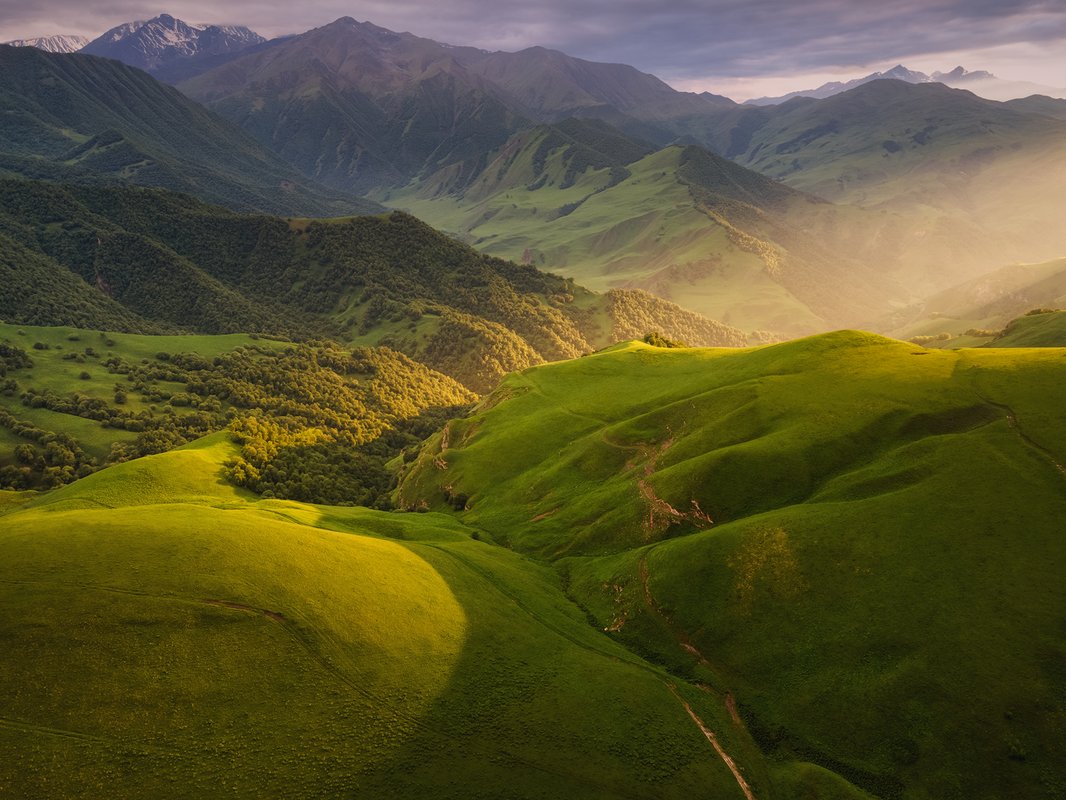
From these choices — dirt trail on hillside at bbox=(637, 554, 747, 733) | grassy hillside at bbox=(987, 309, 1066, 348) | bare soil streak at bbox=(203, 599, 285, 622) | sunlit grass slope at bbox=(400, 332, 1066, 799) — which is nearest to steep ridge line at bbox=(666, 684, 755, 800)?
dirt trail on hillside at bbox=(637, 554, 747, 733)

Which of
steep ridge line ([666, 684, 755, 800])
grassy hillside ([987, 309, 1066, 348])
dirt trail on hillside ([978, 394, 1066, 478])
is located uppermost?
grassy hillside ([987, 309, 1066, 348])

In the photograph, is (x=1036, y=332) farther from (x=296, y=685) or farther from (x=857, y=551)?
(x=296, y=685)

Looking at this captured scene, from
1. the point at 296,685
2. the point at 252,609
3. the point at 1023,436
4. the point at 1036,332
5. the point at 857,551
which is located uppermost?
the point at 1036,332

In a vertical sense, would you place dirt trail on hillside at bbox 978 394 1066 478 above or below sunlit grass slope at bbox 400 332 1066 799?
above

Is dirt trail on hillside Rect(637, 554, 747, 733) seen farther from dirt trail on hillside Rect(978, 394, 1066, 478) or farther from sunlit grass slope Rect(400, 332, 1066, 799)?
dirt trail on hillside Rect(978, 394, 1066, 478)

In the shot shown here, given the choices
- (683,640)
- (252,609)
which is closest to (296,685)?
(252,609)

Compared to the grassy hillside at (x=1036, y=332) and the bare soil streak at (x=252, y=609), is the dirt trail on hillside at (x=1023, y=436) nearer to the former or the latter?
the bare soil streak at (x=252, y=609)

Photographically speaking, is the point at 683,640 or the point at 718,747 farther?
the point at 683,640
